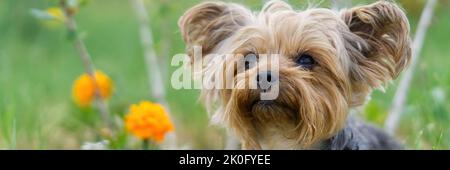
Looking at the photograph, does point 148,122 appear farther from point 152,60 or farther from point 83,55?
point 152,60

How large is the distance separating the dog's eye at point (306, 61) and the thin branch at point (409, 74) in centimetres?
169

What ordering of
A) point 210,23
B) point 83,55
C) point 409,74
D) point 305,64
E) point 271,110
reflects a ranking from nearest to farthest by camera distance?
point 271,110
point 305,64
point 210,23
point 83,55
point 409,74

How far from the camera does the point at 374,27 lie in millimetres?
5809

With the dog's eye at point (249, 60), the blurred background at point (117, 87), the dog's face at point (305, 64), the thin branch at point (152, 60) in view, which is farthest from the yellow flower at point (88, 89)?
the dog's eye at point (249, 60)

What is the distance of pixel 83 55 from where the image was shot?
683 cm

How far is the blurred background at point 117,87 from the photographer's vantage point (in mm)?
6805

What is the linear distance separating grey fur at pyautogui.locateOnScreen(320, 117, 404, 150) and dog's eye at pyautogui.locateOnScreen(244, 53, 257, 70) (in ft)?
2.49

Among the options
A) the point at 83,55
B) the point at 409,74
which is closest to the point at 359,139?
the point at 409,74

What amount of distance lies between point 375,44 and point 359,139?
0.69 meters

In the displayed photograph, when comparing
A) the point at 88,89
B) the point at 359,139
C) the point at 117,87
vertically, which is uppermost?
the point at 117,87

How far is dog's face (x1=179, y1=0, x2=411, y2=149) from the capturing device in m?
5.44

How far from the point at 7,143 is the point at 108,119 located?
1251 millimetres

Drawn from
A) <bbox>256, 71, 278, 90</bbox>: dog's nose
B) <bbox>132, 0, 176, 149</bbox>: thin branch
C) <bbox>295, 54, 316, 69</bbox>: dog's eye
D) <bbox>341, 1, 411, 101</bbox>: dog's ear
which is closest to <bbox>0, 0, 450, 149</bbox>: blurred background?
<bbox>132, 0, 176, 149</bbox>: thin branch

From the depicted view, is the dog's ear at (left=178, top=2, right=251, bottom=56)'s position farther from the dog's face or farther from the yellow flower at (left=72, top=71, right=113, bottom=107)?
the yellow flower at (left=72, top=71, right=113, bottom=107)
